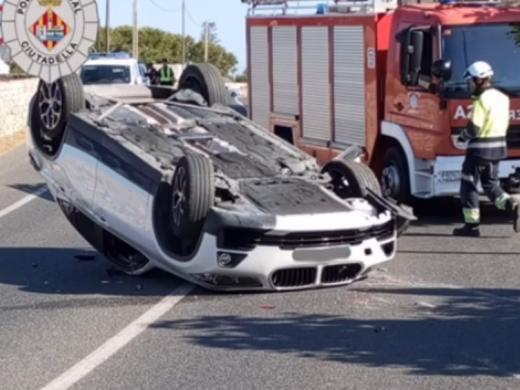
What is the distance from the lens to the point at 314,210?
9.59 m

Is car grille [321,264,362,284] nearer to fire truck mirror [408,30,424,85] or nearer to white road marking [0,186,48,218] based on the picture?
fire truck mirror [408,30,424,85]

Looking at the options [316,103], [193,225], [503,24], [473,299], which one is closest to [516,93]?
[503,24]

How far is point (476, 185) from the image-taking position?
1283cm

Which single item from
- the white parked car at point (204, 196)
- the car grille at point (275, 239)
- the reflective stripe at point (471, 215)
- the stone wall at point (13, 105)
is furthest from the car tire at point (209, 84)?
the stone wall at point (13, 105)

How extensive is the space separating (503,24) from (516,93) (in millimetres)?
832

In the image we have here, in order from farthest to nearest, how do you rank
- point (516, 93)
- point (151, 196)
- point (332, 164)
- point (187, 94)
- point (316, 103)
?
point (316, 103) → point (516, 93) → point (187, 94) → point (332, 164) → point (151, 196)

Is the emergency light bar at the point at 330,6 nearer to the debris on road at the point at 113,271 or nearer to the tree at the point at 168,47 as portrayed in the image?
the debris on road at the point at 113,271

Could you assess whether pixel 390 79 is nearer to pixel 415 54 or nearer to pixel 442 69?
pixel 415 54

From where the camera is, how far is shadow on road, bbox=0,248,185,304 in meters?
9.98

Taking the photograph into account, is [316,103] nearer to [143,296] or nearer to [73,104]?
[73,104]

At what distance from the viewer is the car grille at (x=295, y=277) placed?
955 centimetres

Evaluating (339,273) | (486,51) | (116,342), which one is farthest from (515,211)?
(116,342)

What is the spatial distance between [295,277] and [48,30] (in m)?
5.32

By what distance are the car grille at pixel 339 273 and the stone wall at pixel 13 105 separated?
19.4 metres
